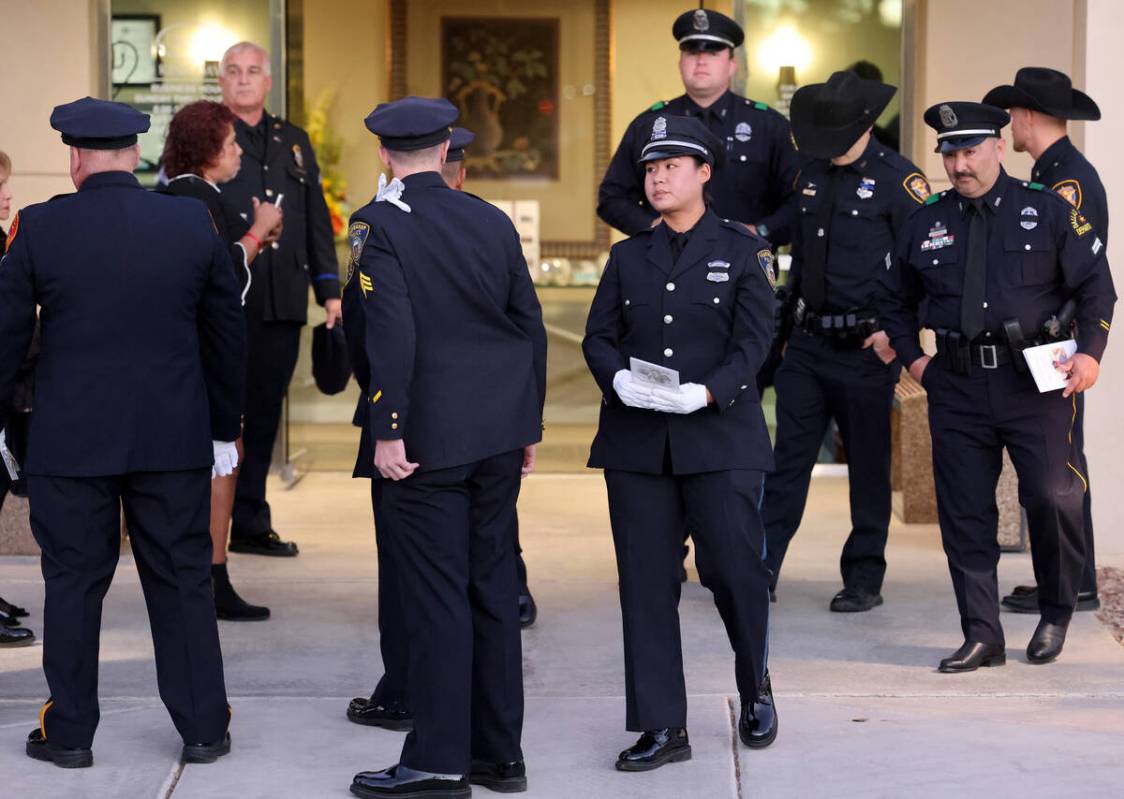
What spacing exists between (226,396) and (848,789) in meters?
1.95

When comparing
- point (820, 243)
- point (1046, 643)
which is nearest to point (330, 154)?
point (820, 243)

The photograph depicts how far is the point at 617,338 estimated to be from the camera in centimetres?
503

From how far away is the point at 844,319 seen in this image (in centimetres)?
654

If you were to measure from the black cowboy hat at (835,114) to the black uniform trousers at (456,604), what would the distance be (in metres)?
2.40

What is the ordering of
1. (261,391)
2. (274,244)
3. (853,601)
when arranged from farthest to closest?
(261,391) → (274,244) → (853,601)

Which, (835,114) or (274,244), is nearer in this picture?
(835,114)

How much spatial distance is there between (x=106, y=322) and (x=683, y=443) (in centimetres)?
152

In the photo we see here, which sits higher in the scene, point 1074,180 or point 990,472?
point 1074,180

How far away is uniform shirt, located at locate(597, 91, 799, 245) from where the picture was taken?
6.85 m

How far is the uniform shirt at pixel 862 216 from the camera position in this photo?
652 centimetres

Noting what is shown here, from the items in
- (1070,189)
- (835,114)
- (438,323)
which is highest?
(835,114)

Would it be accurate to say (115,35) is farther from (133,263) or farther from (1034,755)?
(1034,755)

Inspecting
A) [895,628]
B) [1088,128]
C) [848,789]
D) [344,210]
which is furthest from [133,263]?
[344,210]

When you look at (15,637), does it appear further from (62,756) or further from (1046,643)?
(1046,643)
